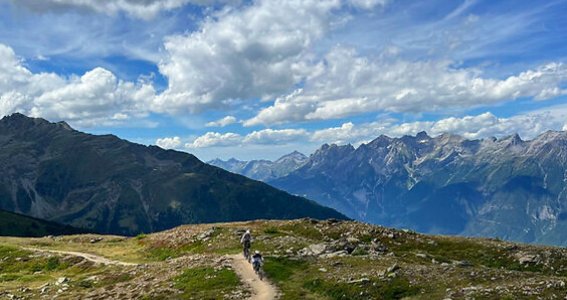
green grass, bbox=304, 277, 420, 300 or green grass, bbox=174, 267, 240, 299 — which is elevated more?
green grass, bbox=174, 267, 240, 299

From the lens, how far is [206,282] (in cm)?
3925

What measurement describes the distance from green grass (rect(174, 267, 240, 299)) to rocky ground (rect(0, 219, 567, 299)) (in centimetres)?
8

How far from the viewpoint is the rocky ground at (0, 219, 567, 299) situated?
115ft

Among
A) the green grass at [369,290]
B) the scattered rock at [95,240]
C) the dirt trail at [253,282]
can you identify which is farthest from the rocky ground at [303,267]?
the scattered rock at [95,240]

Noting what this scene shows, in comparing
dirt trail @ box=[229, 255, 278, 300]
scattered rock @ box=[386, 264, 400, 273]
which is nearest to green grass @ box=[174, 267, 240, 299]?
dirt trail @ box=[229, 255, 278, 300]

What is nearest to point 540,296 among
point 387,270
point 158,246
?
point 387,270

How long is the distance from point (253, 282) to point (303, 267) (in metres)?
6.40

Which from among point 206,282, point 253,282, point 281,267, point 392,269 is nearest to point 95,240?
point 281,267

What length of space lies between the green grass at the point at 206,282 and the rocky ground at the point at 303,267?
3.3 inches

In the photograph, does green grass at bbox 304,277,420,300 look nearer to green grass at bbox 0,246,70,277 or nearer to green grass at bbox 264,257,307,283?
green grass at bbox 264,257,307,283

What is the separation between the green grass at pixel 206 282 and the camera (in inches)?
1433

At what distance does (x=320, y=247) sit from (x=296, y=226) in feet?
60.4

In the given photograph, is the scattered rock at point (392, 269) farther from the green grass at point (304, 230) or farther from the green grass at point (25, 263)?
the green grass at point (25, 263)

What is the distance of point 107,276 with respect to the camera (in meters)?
46.5
